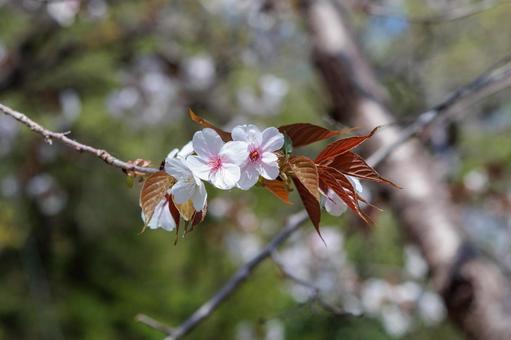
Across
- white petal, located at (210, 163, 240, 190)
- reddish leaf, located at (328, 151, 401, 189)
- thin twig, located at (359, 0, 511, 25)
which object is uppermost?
thin twig, located at (359, 0, 511, 25)

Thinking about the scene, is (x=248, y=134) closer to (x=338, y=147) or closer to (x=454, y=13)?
(x=338, y=147)

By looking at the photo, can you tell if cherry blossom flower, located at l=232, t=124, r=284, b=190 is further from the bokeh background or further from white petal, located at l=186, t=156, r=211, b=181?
the bokeh background

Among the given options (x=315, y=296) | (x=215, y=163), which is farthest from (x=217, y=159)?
(x=315, y=296)

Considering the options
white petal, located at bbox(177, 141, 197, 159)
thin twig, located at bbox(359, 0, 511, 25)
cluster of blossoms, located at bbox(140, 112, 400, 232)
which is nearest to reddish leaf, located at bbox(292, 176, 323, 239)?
cluster of blossoms, located at bbox(140, 112, 400, 232)

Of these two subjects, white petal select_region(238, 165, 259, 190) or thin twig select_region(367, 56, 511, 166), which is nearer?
white petal select_region(238, 165, 259, 190)

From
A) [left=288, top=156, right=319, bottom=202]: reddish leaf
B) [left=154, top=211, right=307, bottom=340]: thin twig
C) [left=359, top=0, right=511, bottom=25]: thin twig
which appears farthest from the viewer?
[left=359, top=0, right=511, bottom=25]: thin twig

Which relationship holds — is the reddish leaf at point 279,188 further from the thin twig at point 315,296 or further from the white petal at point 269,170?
the thin twig at point 315,296
